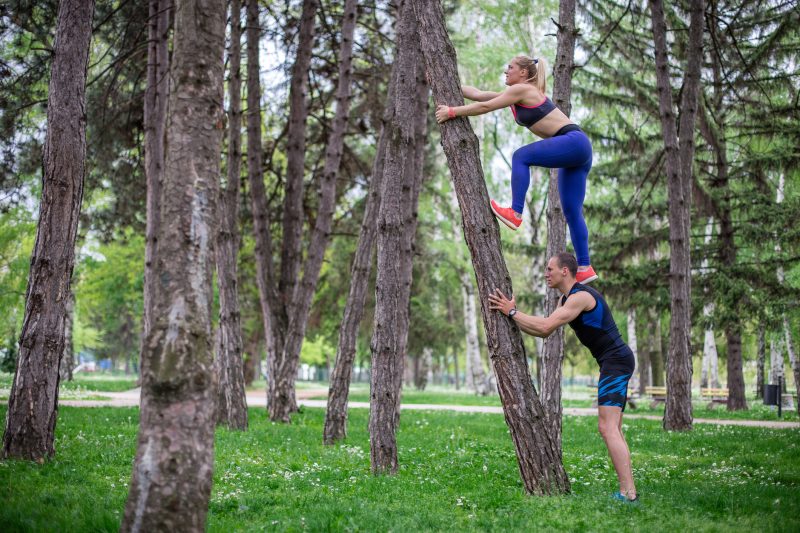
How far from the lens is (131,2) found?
14883 mm

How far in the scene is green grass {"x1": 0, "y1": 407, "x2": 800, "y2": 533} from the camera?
5230mm

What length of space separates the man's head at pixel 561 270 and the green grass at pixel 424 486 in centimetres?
198

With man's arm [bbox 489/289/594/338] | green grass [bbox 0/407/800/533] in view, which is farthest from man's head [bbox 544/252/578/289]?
green grass [bbox 0/407/800/533]

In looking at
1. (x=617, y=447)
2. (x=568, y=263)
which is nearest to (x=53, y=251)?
(x=568, y=263)

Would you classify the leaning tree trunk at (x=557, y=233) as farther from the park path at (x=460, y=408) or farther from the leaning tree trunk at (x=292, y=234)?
the park path at (x=460, y=408)

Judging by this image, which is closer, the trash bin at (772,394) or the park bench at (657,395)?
the trash bin at (772,394)

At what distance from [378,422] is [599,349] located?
3036 millimetres

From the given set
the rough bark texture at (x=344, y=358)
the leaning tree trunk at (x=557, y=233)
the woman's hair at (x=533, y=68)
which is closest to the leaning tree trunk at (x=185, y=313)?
the woman's hair at (x=533, y=68)

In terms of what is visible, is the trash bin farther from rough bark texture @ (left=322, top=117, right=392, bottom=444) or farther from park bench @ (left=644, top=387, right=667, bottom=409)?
rough bark texture @ (left=322, top=117, right=392, bottom=444)

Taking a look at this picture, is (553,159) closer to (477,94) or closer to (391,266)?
(477,94)

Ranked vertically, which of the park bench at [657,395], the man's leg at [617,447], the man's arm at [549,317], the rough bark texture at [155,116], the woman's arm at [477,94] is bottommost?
the park bench at [657,395]

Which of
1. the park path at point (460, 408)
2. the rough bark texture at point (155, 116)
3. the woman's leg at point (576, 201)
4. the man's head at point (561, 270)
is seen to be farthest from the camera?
the park path at point (460, 408)

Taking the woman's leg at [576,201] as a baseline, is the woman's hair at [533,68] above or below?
above

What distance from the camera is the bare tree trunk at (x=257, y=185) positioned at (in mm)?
15477
